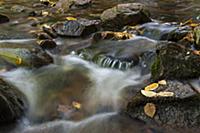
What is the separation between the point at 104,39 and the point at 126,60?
1.36 m

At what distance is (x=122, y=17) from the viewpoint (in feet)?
27.2

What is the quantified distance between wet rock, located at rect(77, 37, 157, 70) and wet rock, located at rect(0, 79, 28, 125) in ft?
5.78

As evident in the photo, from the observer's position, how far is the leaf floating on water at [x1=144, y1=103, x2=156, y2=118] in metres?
4.20

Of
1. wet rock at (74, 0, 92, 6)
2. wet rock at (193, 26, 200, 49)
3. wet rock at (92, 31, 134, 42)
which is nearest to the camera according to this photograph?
wet rock at (193, 26, 200, 49)

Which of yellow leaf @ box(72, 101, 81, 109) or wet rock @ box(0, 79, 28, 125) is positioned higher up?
wet rock @ box(0, 79, 28, 125)

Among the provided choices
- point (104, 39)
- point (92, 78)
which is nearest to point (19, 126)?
point (92, 78)

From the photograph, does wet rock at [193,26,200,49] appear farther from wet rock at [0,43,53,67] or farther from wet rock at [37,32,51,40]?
wet rock at [37,32,51,40]

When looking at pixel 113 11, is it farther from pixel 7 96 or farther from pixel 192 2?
pixel 7 96

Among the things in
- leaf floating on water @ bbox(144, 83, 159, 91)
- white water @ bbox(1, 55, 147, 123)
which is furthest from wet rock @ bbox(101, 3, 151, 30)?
leaf floating on water @ bbox(144, 83, 159, 91)

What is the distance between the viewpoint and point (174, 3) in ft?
38.6

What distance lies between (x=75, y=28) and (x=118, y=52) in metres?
1.68

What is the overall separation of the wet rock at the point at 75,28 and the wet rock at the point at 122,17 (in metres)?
0.49

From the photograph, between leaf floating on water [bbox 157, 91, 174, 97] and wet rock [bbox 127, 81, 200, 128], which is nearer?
wet rock [bbox 127, 81, 200, 128]

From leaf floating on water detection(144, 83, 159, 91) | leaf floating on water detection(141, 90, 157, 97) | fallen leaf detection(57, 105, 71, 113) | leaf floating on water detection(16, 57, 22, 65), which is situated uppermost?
leaf floating on water detection(16, 57, 22, 65)
